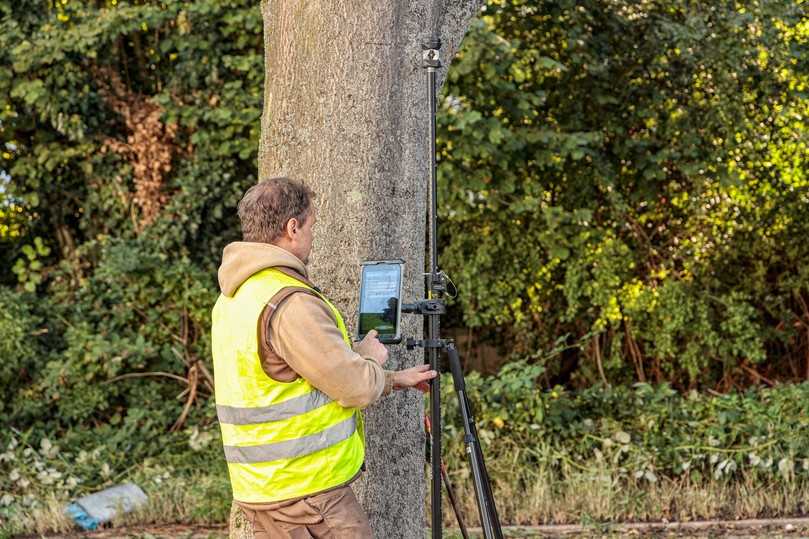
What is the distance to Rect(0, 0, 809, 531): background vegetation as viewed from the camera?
328 inches

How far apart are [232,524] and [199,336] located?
4877 millimetres

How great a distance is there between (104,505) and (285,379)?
4.26 m

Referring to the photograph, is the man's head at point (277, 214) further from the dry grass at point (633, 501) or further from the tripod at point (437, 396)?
the dry grass at point (633, 501)

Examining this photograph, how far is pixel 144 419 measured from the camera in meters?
8.64

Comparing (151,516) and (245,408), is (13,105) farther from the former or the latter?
(245,408)

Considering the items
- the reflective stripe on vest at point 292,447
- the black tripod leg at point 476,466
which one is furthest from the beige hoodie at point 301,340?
the black tripod leg at point 476,466

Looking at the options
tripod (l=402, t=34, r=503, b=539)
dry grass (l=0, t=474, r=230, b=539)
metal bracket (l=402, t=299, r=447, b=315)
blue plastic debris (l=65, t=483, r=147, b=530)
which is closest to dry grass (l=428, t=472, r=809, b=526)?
dry grass (l=0, t=474, r=230, b=539)

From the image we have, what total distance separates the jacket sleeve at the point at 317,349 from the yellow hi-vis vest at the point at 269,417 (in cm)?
6

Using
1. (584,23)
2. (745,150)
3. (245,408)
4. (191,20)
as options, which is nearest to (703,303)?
(745,150)

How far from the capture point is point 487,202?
29.1ft

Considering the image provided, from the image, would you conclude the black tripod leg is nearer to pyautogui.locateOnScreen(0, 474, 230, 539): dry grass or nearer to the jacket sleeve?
the jacket sleeve

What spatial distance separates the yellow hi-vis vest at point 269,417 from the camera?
3113 mm

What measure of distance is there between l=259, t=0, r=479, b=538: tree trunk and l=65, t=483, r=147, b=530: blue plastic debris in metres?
3.18

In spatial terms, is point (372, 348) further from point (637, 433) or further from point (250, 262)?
point (637, 433)
